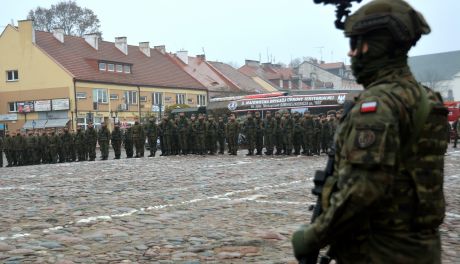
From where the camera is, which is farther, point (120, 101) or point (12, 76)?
point (120, 101)

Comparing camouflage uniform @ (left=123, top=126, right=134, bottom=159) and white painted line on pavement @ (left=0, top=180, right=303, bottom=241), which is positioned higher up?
camouflage uniform @ (left=123, top=126, right=134, bottom=159)

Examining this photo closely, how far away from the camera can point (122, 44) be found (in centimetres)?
5975

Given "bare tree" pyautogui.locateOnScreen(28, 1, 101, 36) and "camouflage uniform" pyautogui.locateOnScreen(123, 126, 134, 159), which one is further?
"bare tree" pyautogui.locateOnScreen(28, 1, 101, 36)

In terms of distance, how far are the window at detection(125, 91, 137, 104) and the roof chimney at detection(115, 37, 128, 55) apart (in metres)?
6.20

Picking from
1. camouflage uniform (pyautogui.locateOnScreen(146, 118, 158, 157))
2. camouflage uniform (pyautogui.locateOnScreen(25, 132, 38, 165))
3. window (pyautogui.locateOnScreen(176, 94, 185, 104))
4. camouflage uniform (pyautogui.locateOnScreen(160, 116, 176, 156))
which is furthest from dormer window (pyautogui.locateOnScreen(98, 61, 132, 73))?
camouflage uniform (pyautogui.locateOnScreen(160, 116, 176, 156))

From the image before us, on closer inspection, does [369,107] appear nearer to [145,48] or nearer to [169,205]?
[169,205]

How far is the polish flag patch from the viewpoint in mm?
2422

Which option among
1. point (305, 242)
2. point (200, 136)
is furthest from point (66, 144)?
point (305, 242)

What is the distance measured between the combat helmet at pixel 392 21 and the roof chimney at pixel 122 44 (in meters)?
58.6

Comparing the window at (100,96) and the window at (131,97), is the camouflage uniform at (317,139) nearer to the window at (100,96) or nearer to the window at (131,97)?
the window at (100,96)

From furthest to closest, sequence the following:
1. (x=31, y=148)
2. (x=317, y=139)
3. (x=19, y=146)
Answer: (x=19, y=146) < (x=31, y=148) < (x=317, y=139)

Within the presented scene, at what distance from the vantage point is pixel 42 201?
10.7m

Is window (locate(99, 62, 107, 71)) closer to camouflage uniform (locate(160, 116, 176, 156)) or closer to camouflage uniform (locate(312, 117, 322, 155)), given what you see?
camouflage uniform (locate(160, 116, 176, 156))

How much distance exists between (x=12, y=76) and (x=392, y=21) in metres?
55.3
